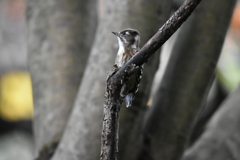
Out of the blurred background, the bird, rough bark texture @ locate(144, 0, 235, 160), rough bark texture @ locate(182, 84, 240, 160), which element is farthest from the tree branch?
the blurred background

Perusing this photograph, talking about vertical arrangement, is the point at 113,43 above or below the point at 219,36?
below

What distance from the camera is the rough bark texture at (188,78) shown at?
2.72m

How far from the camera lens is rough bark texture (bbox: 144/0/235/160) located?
2.72m

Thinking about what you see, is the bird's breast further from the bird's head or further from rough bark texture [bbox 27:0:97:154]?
rough bark texture [bbox 27:0:97:154]

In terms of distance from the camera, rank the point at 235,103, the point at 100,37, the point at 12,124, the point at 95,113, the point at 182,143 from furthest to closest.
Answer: the point at 12,124 → the point at 235,103 → the point at 182,143 → the point at 100,37 → the point at 95,113

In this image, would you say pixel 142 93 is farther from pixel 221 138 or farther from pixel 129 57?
pixel 221 138

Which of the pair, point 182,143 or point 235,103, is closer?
point 182,143

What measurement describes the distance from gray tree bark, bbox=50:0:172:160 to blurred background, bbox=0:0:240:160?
9.08 ft

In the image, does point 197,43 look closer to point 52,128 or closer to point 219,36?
point 219,36

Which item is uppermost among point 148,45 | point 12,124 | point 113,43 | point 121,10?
point 121,10

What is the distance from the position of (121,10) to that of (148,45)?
3.88ft

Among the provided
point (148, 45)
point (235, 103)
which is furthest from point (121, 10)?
point (235, 103)

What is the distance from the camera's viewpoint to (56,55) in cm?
293

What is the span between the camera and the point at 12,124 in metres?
6.27
